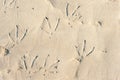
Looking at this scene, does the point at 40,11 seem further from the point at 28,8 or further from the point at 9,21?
the point at 9,21

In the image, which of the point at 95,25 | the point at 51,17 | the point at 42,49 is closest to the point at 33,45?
the point at 42,49

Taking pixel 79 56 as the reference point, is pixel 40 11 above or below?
above

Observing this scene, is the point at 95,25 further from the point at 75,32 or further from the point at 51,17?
the point at 51,17

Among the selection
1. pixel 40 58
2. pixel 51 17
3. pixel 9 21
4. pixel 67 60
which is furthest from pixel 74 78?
pixel 9 21

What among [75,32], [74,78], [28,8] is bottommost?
[74,78]

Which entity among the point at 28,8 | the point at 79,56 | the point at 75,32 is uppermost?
the point at 28,8

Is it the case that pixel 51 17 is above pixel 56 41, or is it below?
above
